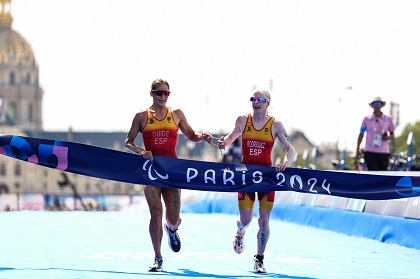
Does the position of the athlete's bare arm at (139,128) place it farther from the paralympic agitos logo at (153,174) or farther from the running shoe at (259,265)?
the running shoe at (259,265)

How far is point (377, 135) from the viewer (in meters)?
17.6

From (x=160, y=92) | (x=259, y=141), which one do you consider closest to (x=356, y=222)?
(x=259, y=141)

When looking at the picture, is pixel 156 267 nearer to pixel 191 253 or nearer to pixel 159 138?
pixel 159 138

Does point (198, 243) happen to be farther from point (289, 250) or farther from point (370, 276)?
point (370, 276)

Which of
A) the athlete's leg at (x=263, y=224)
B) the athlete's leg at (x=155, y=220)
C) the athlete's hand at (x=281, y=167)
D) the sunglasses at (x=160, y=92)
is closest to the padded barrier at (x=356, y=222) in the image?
the athlete's hand at (x=281, y=167)

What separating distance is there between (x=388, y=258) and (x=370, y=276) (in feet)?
7.84

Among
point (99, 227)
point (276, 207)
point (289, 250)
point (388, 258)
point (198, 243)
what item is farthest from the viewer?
point (276, 207)

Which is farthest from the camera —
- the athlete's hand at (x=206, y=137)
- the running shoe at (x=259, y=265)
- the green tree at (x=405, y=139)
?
the green tree at (x=405, y=139)

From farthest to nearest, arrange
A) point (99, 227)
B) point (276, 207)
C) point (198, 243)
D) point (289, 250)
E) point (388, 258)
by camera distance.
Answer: point (276, 207), point (99, 227), point (198, 243), point (289, 250), point (388, 258)

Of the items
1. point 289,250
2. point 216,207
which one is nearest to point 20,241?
point 289,250

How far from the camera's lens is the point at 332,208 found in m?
18.7

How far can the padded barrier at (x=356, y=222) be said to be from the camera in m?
14.7

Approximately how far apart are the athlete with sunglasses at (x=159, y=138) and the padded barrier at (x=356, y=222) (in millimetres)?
4002

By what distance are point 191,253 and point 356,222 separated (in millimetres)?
4336
